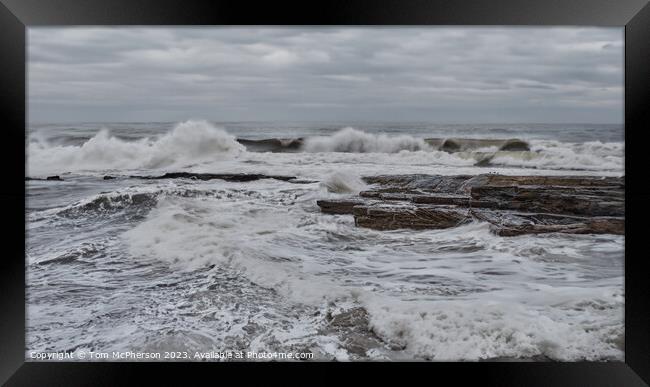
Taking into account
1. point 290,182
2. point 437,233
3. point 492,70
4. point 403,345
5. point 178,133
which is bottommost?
point 403,345

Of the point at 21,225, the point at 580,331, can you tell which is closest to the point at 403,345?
the point at 580,331

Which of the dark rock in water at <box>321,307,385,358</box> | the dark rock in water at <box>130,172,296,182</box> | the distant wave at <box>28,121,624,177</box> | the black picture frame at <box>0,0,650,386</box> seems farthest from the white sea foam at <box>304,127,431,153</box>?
the dark rock in water at <box>321,307,385,358</box>

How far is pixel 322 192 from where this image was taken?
3.05 metres

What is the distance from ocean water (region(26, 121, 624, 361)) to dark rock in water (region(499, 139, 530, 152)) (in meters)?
0.03

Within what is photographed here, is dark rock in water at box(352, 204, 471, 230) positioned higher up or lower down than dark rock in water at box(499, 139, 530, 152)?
lower down

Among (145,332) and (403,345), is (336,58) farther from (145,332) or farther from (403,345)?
(145,332)

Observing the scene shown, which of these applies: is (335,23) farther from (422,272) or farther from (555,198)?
(555,198)

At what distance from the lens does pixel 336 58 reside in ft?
9.66

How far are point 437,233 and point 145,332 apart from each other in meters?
1.57

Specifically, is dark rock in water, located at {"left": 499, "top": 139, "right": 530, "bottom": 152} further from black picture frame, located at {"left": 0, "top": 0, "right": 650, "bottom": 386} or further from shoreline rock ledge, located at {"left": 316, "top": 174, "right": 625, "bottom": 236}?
black picture frame, located at {"left": 0, "top": 0, "right": 650, "bottom": 386}

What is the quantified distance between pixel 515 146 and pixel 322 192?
1.04 m

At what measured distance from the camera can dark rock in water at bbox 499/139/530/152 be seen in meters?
2.90

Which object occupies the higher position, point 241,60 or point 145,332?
point 241,60

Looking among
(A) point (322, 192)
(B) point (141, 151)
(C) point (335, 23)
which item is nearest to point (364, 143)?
(A) point (322, 192)
